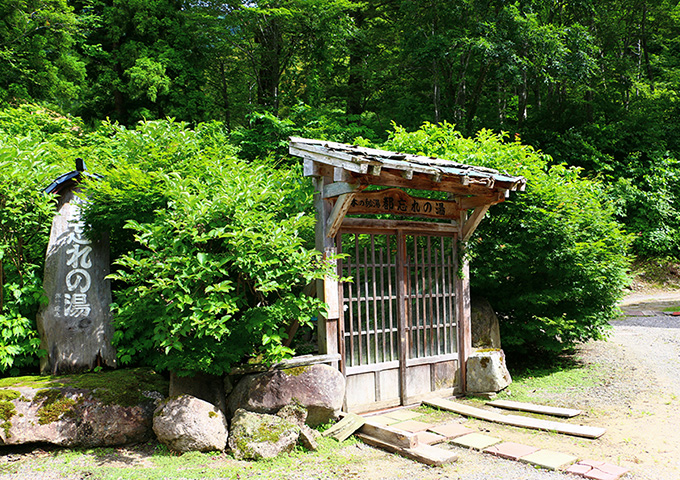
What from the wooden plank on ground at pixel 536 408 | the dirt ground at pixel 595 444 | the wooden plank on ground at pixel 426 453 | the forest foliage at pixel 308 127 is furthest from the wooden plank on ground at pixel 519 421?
the forest foliage at pixel 308 127

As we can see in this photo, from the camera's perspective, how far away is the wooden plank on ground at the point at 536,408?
6.52 meters

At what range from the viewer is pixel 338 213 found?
20.3 feet

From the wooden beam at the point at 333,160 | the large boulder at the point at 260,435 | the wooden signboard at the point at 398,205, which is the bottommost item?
the large boulder at the point at 260,435

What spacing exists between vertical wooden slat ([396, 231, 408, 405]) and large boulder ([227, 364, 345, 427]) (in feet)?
4.82

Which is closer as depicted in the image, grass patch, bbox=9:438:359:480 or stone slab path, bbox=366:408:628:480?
grass patch, bbox=9:438:359:480

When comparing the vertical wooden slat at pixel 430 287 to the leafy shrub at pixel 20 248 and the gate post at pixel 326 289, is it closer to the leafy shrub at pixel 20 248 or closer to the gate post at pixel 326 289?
the gate post at pixel 326 289

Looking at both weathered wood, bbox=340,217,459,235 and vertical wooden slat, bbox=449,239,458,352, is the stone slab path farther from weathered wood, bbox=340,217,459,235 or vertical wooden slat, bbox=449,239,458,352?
weathered wood, bbox=340,217,459,235

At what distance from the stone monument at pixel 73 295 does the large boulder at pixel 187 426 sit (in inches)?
53.6

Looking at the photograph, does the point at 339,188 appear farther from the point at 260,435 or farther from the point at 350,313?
the point at 260,435

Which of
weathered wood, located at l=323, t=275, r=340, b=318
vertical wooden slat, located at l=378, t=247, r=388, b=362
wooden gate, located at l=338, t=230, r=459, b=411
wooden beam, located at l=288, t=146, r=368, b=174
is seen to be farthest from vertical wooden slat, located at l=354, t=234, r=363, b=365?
wooden beam, located at l=288, t=146, r=368, b=174

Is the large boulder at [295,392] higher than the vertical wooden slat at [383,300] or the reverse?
the reverse

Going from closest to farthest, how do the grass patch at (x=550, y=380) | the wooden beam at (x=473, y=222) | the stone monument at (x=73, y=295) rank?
the stone monument at (x=73, y=295) < the grass patch at (x=550, y=380) < the wooden beam at (x=473, y=222)

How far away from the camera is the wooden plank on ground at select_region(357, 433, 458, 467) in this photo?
196 inches

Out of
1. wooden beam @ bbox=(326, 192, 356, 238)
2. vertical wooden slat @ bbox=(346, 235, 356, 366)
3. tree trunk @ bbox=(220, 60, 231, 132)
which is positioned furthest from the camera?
tree trunk @ bbox=(220, 60, 231, 132)
